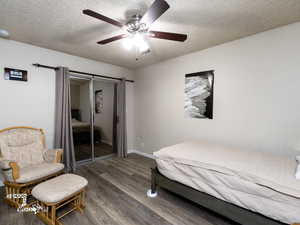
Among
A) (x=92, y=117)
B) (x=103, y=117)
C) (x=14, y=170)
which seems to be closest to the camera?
(x=14, y=170)

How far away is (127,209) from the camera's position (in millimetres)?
1880

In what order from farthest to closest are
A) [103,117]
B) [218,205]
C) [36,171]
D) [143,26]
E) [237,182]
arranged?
[103,117] < [36,171] < [143,26] < [218,205] < [237,182]

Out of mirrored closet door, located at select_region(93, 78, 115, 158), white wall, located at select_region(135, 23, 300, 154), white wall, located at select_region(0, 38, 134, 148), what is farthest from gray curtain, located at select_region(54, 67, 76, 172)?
white wall, located at select_region(135, 23, 300, 154)

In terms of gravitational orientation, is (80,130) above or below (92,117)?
below

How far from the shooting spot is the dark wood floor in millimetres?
1679

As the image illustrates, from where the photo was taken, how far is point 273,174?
138cm

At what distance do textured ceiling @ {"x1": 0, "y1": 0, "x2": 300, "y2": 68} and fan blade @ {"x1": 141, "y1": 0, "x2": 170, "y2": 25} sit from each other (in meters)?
0.34

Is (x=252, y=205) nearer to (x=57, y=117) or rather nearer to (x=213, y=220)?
(x=213, y=220)

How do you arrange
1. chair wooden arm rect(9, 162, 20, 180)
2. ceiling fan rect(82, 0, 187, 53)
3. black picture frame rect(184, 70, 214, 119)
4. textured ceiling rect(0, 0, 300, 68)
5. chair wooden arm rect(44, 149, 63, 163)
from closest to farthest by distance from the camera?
ceiling fan rect(82, 0, 187, 53), textured ceiling rect(0, 0, 300, 68), chair wooden arm rect(9, 162, 20, 180), chair wooden arm rect(44, 149, 63, 163), black picture frame rect(184, 70, 214, 119)

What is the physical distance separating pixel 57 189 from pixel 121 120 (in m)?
2.38

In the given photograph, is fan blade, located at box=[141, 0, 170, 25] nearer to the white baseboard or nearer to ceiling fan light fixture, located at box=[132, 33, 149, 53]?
ceiling fan light fixture, located at box=[132, 33, 149, 53]

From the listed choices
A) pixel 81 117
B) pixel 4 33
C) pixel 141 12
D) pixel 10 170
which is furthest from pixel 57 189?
pixel 4 33

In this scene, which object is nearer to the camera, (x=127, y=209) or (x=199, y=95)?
(x=127, y=209)

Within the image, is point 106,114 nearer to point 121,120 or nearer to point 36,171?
point 121,120
